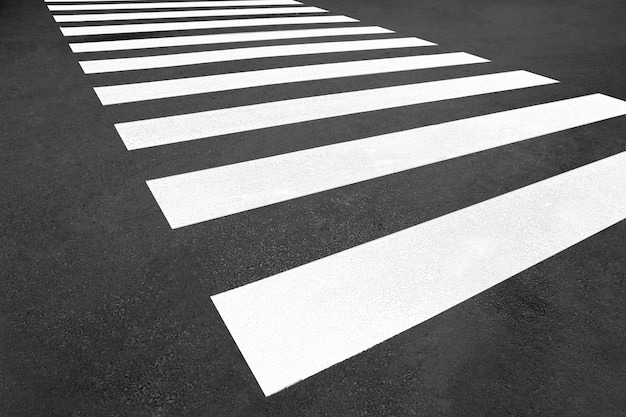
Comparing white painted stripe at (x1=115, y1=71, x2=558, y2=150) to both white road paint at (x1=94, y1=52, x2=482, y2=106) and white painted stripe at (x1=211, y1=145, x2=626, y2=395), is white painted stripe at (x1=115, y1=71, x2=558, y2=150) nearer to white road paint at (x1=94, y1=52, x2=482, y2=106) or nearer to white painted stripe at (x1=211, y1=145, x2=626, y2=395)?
white road paint at (x1=94, y1=52, x2=482, y2=106)

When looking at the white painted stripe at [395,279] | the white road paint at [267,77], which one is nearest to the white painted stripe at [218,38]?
the white road paint at [267,77]

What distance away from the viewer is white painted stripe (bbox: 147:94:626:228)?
3365 mm

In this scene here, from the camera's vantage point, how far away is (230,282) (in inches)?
104

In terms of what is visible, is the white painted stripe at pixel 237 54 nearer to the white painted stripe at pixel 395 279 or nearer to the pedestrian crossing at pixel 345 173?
the pedestrian crossing at pixel 345 173

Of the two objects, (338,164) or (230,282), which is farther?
(338,164)

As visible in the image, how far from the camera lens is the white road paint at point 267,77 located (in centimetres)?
519

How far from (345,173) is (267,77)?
2.48 meters

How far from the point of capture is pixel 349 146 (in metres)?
4.19

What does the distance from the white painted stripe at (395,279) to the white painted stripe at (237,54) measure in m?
4.15

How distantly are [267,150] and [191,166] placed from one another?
0.65 m

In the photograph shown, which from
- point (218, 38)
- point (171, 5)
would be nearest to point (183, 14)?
point (171, 5)

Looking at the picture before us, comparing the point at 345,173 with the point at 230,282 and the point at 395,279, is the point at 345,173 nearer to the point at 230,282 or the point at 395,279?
the point at 395,279

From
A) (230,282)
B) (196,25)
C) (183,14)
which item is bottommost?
(183,14)

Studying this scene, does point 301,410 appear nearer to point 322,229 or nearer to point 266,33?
point 322,229
